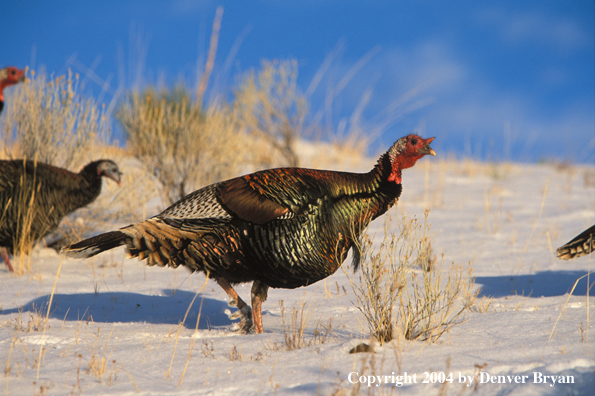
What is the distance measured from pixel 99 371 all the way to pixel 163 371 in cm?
34

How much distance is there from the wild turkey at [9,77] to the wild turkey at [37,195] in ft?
5.46

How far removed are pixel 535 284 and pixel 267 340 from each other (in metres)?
3.40

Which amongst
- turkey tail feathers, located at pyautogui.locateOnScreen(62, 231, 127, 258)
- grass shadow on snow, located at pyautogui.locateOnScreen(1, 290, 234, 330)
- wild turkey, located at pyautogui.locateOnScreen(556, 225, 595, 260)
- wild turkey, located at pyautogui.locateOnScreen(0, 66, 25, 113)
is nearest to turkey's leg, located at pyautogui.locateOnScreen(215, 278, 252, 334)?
grass shadow on snow, located at pyautogui.locateOnScreen(1, 290, 234, 330)

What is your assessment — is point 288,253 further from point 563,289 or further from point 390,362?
point 563,289

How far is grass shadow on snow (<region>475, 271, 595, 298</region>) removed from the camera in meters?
5.09

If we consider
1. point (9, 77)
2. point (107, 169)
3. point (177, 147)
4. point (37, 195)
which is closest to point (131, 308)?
point (37, 195)

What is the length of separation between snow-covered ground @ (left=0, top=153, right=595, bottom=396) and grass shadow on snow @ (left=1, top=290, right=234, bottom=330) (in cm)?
1

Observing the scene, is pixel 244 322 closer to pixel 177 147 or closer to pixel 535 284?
pixel 535 284

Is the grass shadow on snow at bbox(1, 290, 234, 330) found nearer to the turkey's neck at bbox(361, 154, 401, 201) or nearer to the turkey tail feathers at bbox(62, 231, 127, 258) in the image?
the turkey tail feathers at bbox(62, 231, 127, 258)

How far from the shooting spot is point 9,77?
23.0 feet

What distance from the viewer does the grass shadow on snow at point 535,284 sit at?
5.09 meters

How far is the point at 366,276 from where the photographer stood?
11.3 feet

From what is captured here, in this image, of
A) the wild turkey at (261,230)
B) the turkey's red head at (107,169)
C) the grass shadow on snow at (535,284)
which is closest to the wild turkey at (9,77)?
the turkey's red head at (107,169)

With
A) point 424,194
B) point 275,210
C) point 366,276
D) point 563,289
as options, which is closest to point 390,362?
point 366,276
